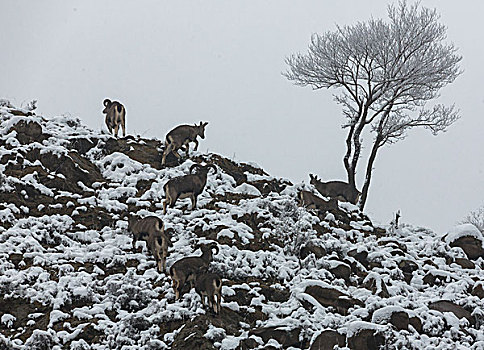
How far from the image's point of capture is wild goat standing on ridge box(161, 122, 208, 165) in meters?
18.7

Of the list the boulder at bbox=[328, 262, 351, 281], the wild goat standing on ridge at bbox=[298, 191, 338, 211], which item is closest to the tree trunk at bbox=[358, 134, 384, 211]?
the wild goat standing on ridge at bbox=[298, 191, 338, 211]

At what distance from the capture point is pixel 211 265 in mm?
12250

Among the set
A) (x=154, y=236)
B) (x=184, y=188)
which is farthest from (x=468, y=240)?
(x=154, y=236)

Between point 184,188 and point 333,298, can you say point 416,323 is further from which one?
point 184,188

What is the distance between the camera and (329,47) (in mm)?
23594

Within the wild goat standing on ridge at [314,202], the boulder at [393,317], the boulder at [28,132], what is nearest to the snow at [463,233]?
the wild goat standing on ridge at [314,202]

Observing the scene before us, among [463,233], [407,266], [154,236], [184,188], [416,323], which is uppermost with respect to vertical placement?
[184,188]

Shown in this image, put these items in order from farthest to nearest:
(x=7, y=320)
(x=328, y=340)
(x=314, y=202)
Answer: (x=314, y=202) → (x=7, y=320) → (x=328, y=340)

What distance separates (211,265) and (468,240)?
299 inches

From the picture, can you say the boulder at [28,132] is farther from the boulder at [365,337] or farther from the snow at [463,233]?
the snow at [463,233]

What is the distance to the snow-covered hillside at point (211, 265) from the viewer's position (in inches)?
397

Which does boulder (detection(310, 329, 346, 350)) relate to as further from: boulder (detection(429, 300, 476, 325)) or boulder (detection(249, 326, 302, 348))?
boulder (detection(429, 300, 476, 325))

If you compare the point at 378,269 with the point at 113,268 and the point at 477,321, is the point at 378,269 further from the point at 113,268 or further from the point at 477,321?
the point at 113,268

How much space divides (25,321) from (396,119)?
57.0 feet
